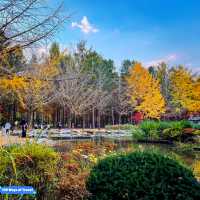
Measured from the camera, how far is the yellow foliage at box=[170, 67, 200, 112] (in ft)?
149

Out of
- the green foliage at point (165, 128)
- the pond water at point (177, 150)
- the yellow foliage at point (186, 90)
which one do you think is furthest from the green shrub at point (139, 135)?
the yellow foliage at point (186, 90)

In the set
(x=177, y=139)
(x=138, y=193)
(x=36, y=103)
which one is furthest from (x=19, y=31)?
(x=36, y=103)

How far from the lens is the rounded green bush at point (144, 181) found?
4258mm

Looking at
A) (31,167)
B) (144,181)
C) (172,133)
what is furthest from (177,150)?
(144,181)

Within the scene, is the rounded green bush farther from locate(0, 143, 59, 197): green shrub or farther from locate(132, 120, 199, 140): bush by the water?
locate(132, 120, 199, 140): bush by the water

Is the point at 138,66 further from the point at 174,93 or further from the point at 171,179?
the point at 171,179

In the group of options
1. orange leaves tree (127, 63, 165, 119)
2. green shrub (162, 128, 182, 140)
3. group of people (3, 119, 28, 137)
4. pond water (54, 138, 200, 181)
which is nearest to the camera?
group of people (3, 119, 28, 137)

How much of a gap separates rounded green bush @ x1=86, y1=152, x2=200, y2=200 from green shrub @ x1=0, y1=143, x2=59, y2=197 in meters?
1.11

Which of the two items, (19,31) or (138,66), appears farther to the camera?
(138,66)

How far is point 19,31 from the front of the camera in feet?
18.1

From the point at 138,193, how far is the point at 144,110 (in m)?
47.0

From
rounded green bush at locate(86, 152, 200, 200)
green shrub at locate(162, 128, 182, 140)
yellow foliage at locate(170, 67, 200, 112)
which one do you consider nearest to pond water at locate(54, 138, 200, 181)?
green shrub at locate(162, 128, 182, 140)

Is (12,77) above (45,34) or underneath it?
underneath

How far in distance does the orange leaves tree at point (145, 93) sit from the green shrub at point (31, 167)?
1776 inches
